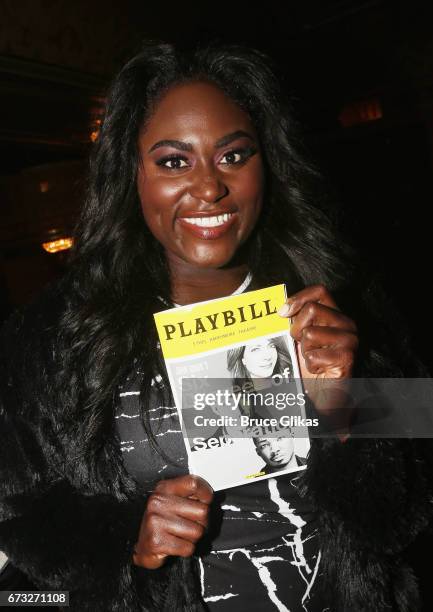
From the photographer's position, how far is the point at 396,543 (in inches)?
43.1

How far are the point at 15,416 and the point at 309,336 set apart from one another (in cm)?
68

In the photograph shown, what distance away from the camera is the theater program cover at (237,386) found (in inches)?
38.6

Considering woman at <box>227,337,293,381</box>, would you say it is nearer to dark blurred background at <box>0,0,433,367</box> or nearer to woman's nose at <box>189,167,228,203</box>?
woman's nose at <box>189,167,228,203</box>

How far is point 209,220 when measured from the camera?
1.11 meters

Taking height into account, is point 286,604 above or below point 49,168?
below

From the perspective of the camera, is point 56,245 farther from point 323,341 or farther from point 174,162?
point 323,341

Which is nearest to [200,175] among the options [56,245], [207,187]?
[207,187]

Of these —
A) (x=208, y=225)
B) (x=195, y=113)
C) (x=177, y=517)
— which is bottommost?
(x=177, y=517)

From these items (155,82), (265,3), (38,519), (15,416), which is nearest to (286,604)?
(38,519)

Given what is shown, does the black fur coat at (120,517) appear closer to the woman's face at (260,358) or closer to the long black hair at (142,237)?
the long black hair at (142,237)

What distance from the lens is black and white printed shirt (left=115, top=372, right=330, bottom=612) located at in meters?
1.09

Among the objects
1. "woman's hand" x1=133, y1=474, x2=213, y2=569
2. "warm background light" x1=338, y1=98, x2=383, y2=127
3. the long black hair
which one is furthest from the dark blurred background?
"woman's hand" x1=133, y1=474, x2=213, y2=569

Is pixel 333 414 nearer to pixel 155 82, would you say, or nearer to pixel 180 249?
pixel 180 249

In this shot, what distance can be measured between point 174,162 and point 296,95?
8.83 feet
